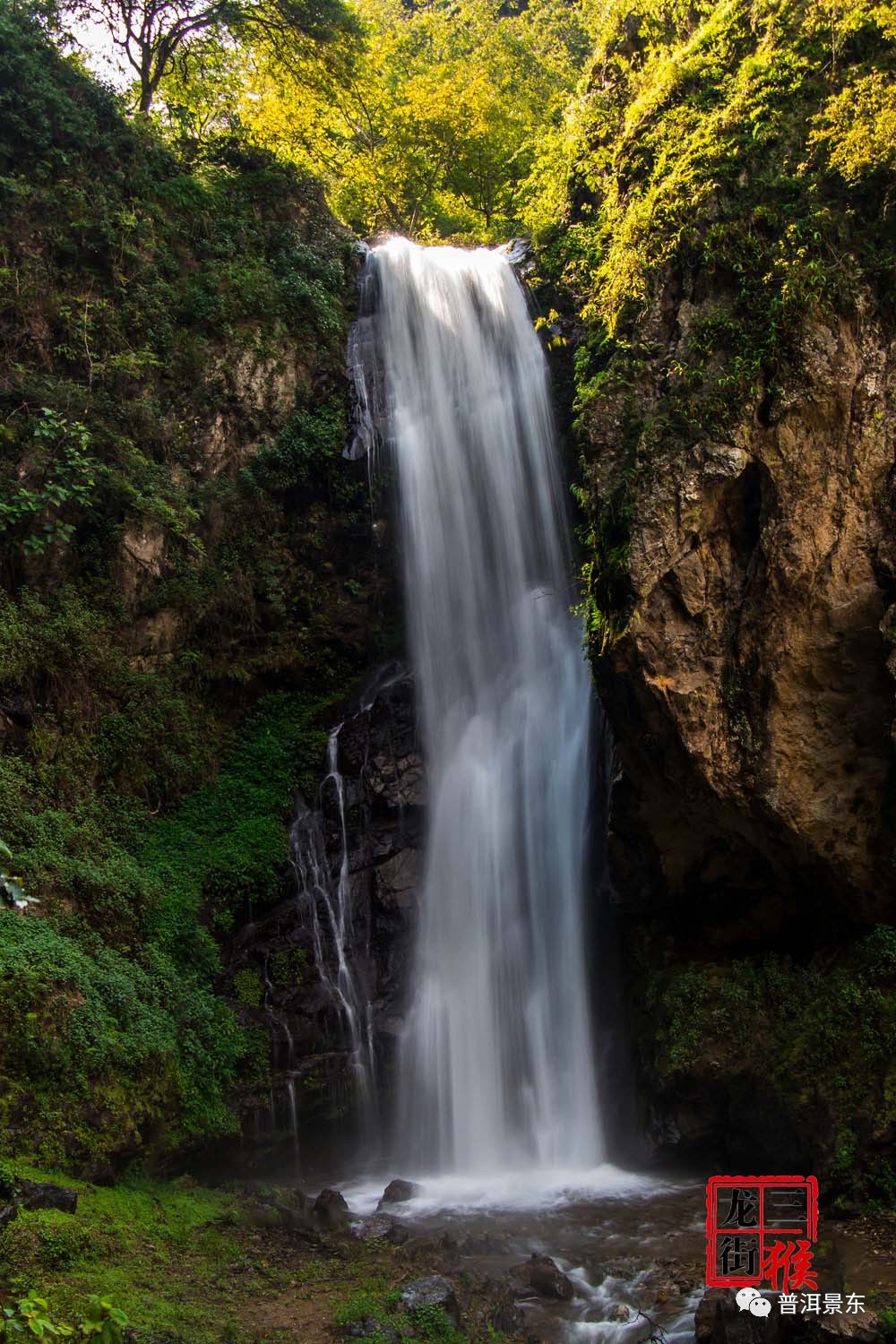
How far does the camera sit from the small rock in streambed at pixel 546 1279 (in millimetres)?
7270

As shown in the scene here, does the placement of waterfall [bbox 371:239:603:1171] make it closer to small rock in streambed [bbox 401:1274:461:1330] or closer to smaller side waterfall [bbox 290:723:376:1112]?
smaller side waterfall [bbox 290:723:376:1112]

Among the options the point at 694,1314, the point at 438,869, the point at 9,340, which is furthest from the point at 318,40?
the point at 694,1314

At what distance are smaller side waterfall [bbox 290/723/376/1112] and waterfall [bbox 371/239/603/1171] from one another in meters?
0.54

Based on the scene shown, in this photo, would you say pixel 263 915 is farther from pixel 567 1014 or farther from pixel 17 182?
pixel 17 182

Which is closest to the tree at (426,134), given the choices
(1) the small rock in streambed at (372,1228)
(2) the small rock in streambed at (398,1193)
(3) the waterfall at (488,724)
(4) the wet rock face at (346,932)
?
(3) the waterfall at (488,724)

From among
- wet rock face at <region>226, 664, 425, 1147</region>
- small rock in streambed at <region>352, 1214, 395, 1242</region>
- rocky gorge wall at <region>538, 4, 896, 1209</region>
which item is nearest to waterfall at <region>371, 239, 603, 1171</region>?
wet rock face at <region>226, 664, 425, 1147</region>

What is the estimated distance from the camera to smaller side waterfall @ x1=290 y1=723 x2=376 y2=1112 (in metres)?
11.0

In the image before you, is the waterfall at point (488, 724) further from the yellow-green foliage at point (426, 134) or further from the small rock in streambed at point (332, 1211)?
the yellow-green foliage at point (426, 134)

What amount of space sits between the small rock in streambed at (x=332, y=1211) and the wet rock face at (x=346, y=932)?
5.90 feet

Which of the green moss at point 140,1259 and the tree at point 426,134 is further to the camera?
the tree at point 426,134

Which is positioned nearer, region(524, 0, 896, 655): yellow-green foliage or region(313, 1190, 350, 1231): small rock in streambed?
region(313, 1190, 350, 1231): small rock in streambed

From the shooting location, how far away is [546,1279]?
7305 millimetres

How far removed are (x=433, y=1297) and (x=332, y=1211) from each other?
2.12m

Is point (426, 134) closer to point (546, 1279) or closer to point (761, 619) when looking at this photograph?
point (761, 619)
